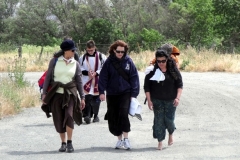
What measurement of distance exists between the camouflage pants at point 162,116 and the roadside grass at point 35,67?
5.77 metres

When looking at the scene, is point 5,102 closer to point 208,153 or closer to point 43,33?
point 208,153

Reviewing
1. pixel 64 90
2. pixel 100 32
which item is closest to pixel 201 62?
pixel 64 90

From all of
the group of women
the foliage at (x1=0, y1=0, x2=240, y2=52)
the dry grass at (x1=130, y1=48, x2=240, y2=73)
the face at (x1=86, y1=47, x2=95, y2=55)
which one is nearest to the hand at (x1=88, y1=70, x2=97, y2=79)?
the face at (x1=86, y1=47, x2=95, y2=55)

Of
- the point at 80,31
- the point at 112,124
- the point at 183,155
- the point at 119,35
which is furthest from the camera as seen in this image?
the point at 80,31

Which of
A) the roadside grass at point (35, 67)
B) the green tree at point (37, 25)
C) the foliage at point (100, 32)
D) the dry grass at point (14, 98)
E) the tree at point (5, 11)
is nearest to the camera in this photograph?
the dry grass at point (14, 98)

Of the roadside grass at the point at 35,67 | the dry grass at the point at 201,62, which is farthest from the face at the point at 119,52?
the dry grass at the point at 201,62

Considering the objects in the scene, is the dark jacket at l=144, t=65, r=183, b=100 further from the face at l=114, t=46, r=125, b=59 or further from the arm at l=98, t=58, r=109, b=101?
the arm at l=98, t=58, r=109, b=101

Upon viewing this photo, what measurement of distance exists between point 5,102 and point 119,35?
35.5 m

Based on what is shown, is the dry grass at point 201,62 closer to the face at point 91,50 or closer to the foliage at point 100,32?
the face at point 91,50

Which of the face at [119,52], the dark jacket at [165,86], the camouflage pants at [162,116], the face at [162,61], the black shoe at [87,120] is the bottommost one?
the black shoe at [87,120]

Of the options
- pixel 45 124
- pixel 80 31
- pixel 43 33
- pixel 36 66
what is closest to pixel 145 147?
pixel 45 124

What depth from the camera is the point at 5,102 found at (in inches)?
601

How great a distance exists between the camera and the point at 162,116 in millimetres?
10219

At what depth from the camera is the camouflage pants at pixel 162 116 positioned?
33.2ft
